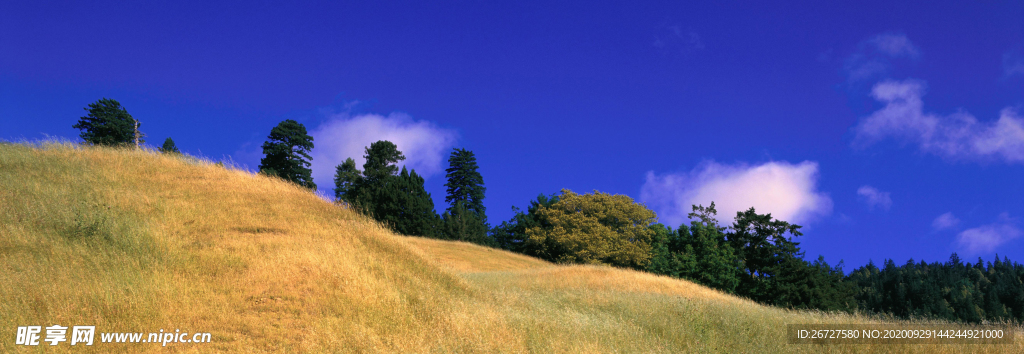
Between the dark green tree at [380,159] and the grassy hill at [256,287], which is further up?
the dark green tree at [380,159]

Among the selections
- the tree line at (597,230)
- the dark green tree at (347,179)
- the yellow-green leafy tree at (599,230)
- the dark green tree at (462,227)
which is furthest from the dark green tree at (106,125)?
the yellow-green leafy tree at (599,230)

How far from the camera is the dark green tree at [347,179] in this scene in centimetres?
5373

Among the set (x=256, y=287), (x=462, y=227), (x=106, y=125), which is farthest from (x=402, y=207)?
(x=256, y=287)

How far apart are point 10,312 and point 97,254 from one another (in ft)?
8.34

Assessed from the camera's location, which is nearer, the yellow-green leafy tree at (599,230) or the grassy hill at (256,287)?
the grassy hill at (256,287)

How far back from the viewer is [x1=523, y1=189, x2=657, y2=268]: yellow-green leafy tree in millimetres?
41625

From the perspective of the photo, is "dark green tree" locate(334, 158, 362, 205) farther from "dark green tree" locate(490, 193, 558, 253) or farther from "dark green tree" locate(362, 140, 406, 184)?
"dark green tree" locate(490, 193, 558, 253)

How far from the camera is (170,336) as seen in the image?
709 cm

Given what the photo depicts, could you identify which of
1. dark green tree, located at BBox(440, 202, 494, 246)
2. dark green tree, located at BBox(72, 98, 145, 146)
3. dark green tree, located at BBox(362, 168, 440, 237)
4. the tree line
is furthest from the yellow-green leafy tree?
dark green tree, located at BBox(72, 98, 145, 146)

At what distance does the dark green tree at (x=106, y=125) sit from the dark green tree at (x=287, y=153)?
1141 centimetres

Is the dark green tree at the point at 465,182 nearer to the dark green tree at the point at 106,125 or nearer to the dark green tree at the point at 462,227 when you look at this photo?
the dark green tree at the point at 462,227

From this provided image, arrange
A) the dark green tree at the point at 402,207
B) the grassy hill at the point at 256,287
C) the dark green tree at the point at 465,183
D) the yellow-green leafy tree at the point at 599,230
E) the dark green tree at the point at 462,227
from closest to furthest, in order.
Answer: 1. the grassy hill at the point at 256,287
2. the yellow-green leafy tree at the point at 599,230
3. the dark green tree at the point at 402,207
4. the dark green tree at the point at 462,227
5. the dark green tree at the point at 465,183

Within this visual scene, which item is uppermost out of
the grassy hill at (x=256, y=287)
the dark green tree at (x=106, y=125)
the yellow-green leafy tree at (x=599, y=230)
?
the dark green tree at (x=106, y=125)

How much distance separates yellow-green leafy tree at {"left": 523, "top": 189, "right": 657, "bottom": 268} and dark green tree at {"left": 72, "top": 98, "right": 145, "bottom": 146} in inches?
1608
